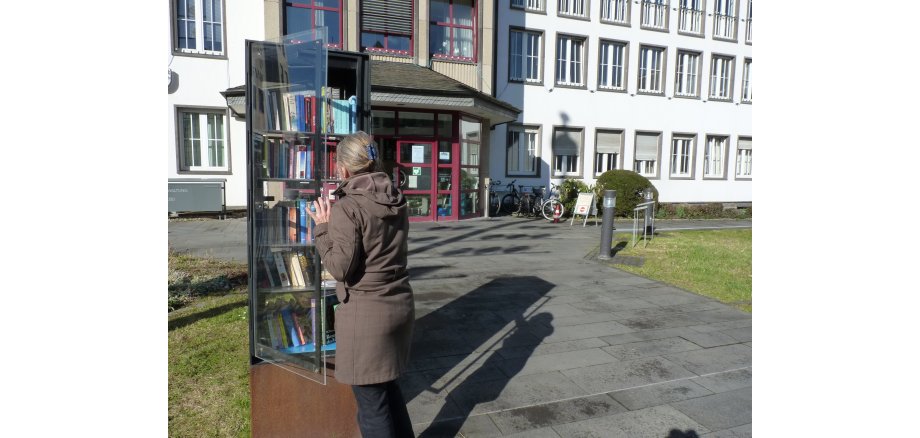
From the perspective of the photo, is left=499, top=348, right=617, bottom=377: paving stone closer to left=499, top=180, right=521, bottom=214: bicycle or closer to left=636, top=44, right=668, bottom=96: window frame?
left=499, top=180, right=521, bottom=214: bicycle

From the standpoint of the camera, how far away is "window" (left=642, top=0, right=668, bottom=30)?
816 inches

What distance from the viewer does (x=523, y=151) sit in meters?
19.2

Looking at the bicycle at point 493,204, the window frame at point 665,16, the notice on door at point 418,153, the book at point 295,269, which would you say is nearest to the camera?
the book at point 295,269

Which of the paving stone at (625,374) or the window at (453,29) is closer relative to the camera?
the paving stone at (625,374)

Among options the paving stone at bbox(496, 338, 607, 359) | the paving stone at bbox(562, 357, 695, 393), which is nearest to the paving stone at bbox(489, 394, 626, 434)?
the paving stone at bbox(562, 357, 695, 393)

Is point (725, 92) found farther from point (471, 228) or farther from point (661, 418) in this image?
point (661, 418)

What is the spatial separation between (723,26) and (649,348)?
72.5 feet

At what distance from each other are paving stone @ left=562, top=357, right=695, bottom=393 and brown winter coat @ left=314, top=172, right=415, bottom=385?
2098 millimetres

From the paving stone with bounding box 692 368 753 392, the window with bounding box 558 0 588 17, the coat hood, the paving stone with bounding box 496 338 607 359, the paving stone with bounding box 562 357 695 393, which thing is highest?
the window with bounding box 558 0 588 17

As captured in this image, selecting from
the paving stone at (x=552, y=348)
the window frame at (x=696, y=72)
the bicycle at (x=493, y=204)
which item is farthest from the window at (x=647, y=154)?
the paving stone at (x=552, y=348)

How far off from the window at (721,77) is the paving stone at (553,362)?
70.1 feet

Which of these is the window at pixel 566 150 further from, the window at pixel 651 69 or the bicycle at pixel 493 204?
the window at pixel 651 69

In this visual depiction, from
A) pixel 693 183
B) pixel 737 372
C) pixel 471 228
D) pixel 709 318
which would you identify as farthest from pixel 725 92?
pixel 737 372

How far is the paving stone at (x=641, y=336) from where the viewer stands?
16.8 feet
